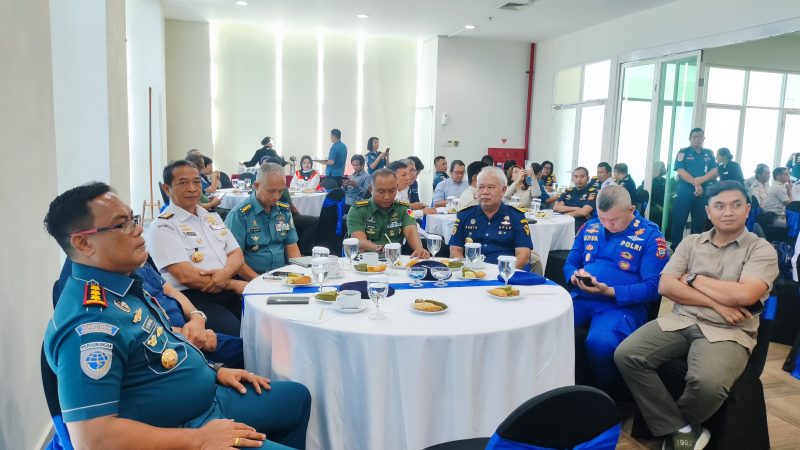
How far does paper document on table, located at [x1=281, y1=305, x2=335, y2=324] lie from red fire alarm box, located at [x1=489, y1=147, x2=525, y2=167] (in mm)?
10162

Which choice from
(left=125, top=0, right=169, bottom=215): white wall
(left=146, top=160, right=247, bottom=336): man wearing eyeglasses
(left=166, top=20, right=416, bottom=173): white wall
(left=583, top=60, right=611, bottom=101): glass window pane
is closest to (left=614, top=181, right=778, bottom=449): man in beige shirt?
(left=146, top=160, right=247, bottom=336): man wearing eyeglasses

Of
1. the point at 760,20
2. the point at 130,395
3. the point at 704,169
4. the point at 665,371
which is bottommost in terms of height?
the point at 665,371

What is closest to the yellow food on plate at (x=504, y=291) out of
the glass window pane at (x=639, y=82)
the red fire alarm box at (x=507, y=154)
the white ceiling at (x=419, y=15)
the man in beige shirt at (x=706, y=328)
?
the man in beige shirt at (x=706, y=328)

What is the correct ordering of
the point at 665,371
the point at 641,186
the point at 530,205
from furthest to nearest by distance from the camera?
the point at 641,186, the point at 530,205, the point at 665,371

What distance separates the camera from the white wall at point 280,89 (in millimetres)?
11055

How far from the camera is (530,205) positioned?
6.31 m

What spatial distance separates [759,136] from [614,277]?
739 centimetres

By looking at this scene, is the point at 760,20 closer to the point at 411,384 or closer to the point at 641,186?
the point at 641,186

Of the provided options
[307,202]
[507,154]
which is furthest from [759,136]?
[307,202]

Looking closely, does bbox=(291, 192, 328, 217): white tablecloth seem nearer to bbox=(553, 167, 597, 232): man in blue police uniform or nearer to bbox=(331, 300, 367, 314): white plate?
bbox=(553, 167, 597, 232): man in blue police uniform

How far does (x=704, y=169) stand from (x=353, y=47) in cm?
759

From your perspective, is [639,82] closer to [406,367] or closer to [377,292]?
[377,292]

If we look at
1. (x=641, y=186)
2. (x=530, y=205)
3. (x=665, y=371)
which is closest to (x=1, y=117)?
(x=665, y=371)

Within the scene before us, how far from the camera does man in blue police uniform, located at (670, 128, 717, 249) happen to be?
760cm
